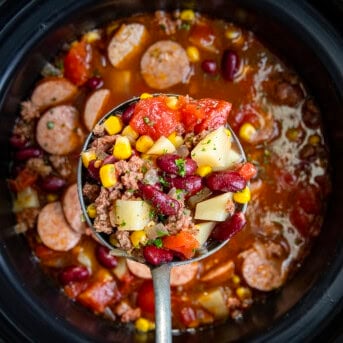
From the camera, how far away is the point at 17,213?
3.76 metres

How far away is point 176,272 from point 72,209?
0.75 metres

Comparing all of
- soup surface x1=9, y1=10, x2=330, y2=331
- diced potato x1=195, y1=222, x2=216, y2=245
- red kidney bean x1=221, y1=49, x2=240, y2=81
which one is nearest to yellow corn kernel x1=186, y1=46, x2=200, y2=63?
soup surface x1=9, y1=10, x2=330, y2=331

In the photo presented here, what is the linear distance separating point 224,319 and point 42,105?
1.77 m

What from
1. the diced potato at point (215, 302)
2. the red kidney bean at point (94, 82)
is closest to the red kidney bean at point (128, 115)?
the red kidney bean at point (94, 82)

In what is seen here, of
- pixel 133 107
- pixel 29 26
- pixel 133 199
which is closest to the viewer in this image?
pixel 133 199

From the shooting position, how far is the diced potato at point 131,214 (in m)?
2.73

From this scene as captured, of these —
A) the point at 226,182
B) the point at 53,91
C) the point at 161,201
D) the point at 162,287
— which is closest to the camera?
the point at 161,201

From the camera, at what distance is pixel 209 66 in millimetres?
3629

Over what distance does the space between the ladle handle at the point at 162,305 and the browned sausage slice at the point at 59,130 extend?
1.11 metres

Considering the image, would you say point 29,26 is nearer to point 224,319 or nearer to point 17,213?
point 17,213

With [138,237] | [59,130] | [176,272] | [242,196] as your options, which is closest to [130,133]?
[138,237]

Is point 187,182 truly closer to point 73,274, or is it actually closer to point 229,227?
point 229,227

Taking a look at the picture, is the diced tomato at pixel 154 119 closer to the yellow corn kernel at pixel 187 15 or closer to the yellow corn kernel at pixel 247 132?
the yellow corn kernel at pixel 247 132

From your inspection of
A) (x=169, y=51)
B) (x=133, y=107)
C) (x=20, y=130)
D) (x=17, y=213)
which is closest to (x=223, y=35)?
(x=169, y=51)
